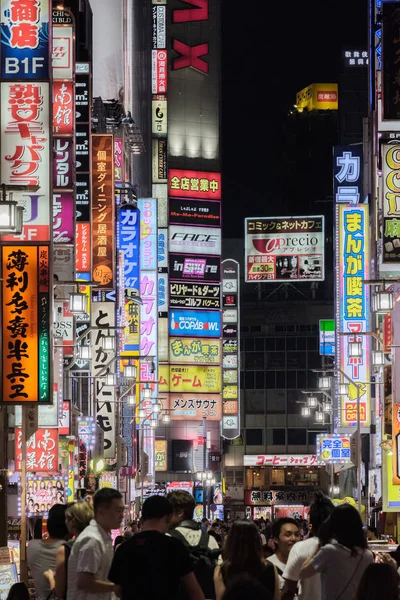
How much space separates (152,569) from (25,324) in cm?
1076

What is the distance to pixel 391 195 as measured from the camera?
3020cm

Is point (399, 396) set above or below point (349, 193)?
below

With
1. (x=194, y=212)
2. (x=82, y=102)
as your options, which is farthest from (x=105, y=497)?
(x=194, y=212)

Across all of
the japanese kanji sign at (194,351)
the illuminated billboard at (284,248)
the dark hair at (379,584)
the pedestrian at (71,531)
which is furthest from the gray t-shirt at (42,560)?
the illuminated billboard at (284,248)

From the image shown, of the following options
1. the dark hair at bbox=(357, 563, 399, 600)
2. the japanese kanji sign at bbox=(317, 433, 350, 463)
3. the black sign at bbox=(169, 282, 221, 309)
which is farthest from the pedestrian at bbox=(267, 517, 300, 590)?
the black sign at bbox=(169, 282, 221, 309)

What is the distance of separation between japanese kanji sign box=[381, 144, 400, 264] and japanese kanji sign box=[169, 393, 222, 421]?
45.7m

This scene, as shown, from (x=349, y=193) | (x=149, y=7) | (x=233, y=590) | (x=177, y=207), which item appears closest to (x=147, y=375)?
(x=349, y=193)

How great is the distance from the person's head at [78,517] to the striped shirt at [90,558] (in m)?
0.77

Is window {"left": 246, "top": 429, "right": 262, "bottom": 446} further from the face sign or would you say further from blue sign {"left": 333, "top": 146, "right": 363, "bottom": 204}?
the face sign

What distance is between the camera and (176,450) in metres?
78.3

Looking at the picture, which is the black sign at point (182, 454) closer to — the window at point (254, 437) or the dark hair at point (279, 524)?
the window at point (254, 437)

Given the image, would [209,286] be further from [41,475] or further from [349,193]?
[41,475]

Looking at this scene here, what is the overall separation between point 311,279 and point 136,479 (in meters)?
38.7

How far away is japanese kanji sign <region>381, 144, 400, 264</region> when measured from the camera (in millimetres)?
29984
